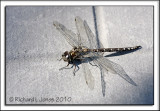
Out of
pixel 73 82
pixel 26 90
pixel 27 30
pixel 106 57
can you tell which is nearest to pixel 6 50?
pixel 27 30

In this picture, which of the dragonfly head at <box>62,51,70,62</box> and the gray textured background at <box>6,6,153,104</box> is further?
the dragonfly head at <box>62,51,70,62</box>

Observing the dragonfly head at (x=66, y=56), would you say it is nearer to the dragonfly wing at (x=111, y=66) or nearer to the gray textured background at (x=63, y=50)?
the gray textured background at (x=63, y=50)

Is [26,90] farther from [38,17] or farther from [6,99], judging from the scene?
[38,17]

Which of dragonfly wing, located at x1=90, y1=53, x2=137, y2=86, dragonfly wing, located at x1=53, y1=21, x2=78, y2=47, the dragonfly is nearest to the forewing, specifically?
the dragonfly

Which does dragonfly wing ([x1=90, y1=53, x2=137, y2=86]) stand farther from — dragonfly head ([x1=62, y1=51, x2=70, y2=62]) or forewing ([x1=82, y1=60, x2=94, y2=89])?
dragonfly head ([x1=62, y1=51, x2=70, y2=62])

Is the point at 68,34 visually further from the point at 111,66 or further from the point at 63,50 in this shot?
the point at 111,66

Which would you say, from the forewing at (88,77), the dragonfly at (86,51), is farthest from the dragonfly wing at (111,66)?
the forewing at (88,77)

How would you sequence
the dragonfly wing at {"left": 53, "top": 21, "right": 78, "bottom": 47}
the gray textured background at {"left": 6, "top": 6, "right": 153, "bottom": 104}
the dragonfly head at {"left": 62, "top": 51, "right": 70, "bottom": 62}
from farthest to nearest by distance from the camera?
the dragonfly wing at {"left": 53, "top": 21, "right": 78, "bottom": 47} < the dragonfly head at {"left": 62, "top": 51, "right": 70, "bottom": 62} < the gray textured background at {"left": 6, "top": 6, "right": 153, "bottom": 104}
